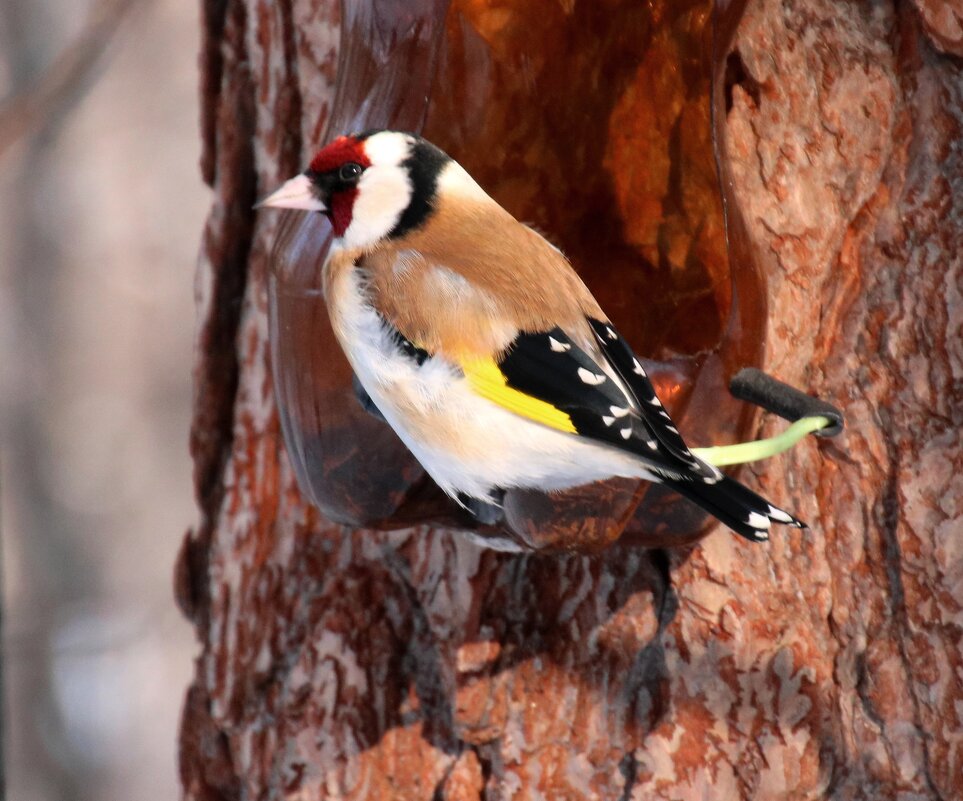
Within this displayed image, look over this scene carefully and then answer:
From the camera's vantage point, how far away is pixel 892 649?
1.64 m

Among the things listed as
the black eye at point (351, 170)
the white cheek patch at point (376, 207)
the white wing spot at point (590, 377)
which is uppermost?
the black eye at point (351, 170)

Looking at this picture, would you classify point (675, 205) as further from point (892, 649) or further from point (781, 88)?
point (892, 649)

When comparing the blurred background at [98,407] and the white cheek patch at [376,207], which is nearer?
the white cheek patch at [376,207]

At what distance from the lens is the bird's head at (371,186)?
1.18 m

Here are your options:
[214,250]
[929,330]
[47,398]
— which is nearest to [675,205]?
[929,330]

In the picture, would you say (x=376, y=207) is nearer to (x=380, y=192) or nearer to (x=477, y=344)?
(x=380, y=192)

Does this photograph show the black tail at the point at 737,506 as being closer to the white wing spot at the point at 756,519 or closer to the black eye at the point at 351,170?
the white wing spot at the point at 756,519

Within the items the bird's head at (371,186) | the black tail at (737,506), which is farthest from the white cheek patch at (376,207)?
the black tail at (737,506)

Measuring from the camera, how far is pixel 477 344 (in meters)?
1.13

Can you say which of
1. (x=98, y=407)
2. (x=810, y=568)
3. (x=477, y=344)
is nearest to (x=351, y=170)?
(x=477, y=344)

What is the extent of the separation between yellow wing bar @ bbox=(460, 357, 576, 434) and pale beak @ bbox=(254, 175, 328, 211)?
0.23 metres

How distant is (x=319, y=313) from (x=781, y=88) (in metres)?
0.70

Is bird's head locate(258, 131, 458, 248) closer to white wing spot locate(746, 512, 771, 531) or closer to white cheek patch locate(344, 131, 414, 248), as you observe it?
white cheek patch locate(344, 131, 414, 248)

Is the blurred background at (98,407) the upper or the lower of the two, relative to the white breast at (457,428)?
lower
